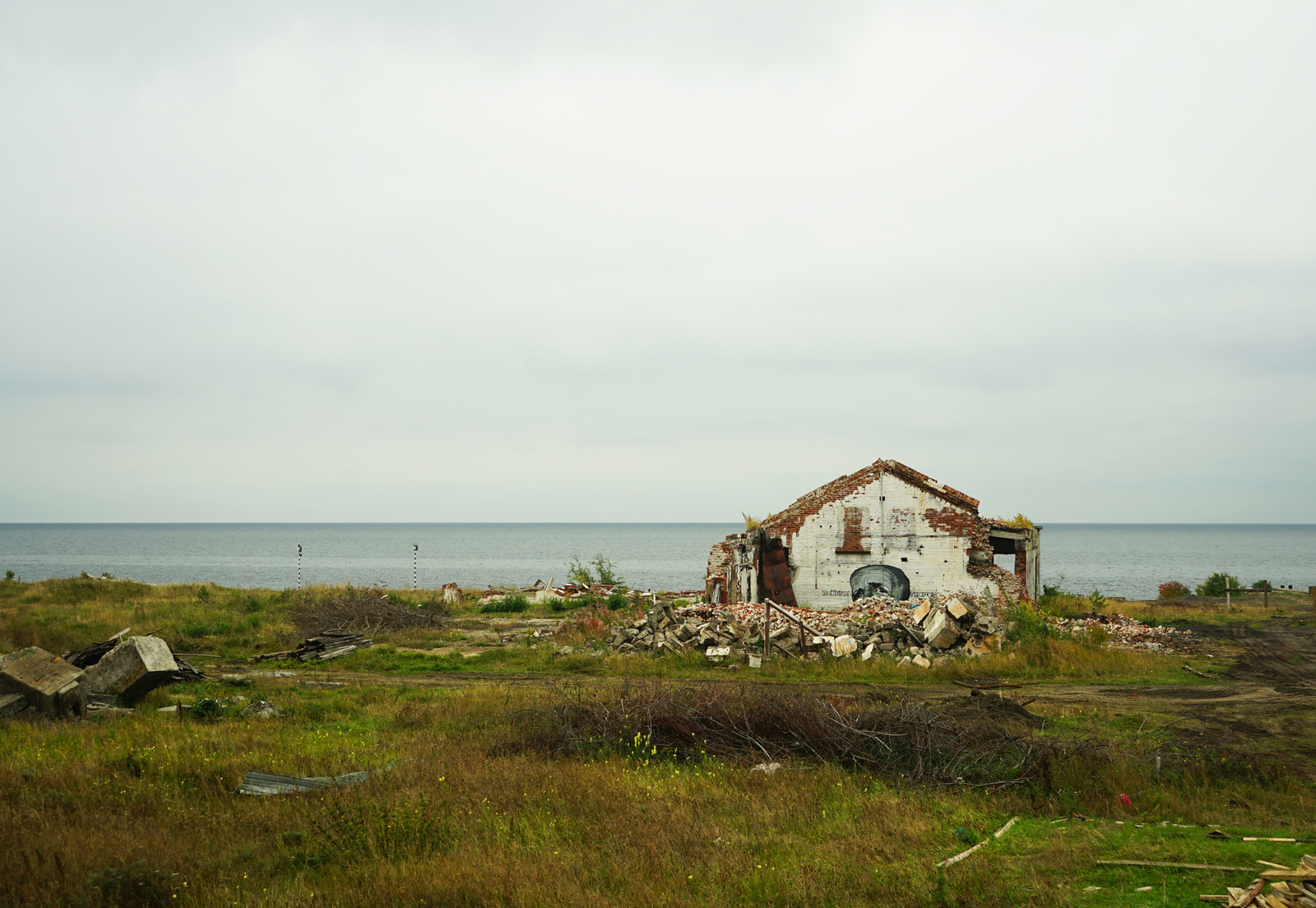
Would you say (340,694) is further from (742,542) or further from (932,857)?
(742,542)

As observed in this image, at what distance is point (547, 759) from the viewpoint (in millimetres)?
9836

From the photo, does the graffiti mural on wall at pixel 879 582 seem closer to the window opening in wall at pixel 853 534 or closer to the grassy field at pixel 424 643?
the window opening in wall at pixel 853 534

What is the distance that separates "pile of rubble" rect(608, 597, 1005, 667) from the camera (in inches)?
699

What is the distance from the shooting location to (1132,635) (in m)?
21.8

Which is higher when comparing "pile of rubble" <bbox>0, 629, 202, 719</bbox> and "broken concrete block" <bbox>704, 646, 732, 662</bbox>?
"pile of rubble" <bbox>0, 629, 202, 719</bbox>

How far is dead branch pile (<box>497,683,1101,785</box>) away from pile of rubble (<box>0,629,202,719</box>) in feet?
23.1

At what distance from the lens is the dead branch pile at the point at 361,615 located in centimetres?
2458

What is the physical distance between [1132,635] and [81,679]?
81.4 feet

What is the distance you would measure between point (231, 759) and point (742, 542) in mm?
18704

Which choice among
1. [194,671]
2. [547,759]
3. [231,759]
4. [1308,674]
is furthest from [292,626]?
[1308,674]

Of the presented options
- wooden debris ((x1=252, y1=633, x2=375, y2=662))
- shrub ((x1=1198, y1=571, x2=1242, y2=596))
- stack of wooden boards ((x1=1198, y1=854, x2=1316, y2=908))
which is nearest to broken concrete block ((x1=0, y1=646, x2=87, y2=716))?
wooden debris ((x1=252, y1=633, x2=375, y2=662))

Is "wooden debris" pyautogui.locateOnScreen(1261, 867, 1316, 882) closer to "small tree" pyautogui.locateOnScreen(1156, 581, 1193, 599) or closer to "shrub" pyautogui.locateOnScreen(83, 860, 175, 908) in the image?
"shrub" pyautogui.locateOnScreen(83, 860, 175, 908)

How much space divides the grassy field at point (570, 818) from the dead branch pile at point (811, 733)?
0.52 feet

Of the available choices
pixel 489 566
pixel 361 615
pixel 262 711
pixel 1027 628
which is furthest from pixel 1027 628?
pixel 489 566
